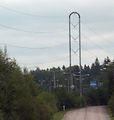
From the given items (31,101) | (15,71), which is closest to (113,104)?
(31,101)

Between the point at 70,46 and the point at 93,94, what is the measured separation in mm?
36067

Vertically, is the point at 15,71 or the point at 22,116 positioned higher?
the point at 15,71

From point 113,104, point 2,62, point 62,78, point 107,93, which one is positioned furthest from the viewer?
point 62,78

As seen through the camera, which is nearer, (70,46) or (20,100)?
(20,100)

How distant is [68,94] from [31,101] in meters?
64.1

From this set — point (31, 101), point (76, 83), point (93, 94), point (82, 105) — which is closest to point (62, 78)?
point (76, 83)

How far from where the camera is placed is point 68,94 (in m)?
110

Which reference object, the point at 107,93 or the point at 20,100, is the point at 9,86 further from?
the point at 107,93

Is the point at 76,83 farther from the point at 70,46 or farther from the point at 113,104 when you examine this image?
the point at 113,104

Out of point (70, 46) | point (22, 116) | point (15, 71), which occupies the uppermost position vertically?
point (70, 46)

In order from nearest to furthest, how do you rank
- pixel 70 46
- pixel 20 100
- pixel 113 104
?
pixel 20 100 → pixel 113 104 → pixel 70 46

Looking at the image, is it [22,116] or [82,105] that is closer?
[22,116]

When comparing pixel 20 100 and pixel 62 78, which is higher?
pixel 62 78

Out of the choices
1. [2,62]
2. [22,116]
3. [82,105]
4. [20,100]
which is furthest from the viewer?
[82,105]
